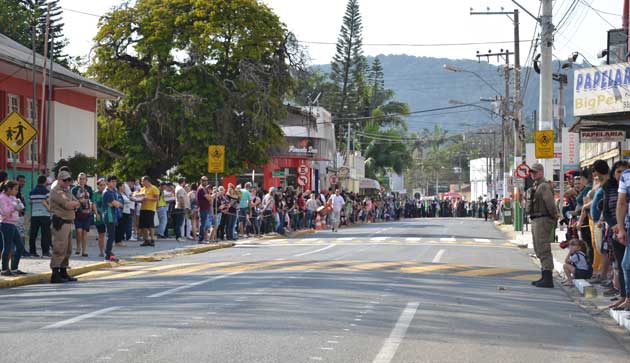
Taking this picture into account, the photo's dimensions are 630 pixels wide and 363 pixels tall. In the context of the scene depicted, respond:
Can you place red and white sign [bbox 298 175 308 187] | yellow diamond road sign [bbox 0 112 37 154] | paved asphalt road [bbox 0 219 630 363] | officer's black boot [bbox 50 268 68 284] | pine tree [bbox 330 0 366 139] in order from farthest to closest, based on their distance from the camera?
pine tree [bbox 330 0 366 139] → red and white sign [bbox 298 175 308 187] → yellow diamond road sign [bbox 0 112 37 154] → officer's black boot [bbox 50 268 68 284] → paved asphalt road [bbox 0 219 630 363]

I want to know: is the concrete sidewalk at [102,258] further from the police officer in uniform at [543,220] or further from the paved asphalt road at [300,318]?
the police officer in uniform at [543,220]

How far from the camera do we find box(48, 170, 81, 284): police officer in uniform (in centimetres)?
1725

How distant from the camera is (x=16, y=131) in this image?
21.2 m

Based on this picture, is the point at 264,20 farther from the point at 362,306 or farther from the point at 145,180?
the point at 362,306

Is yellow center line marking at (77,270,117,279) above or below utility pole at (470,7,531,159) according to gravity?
below

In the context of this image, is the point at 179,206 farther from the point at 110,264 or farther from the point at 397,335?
the point at 397,335

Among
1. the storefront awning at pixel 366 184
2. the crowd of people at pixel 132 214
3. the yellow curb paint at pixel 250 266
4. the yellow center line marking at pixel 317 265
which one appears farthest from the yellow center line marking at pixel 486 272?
the storefront awning at pixel 366 184

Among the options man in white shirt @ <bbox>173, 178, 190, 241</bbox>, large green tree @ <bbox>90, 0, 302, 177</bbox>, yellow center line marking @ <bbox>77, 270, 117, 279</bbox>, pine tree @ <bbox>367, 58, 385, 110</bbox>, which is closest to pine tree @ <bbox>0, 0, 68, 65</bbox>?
large green tree @ <bbox>90, 0, 302, 177</bbox>

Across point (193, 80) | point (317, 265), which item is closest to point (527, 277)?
point (317, 265)

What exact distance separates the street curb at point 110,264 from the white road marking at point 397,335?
7.52 meters

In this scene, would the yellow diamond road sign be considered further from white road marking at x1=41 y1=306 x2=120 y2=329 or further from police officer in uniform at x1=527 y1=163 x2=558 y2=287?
police officer in uniform at x1=527 y1=163 x2=558 y2=287

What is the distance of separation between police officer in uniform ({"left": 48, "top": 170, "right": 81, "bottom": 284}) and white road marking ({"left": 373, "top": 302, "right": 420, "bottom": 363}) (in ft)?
23.0

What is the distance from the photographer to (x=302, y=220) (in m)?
46.2

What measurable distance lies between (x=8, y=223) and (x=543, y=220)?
9207 millimetres
